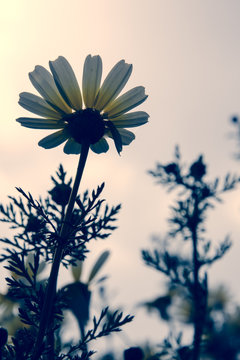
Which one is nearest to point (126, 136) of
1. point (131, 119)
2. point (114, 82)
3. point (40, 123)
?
point (131, 119)

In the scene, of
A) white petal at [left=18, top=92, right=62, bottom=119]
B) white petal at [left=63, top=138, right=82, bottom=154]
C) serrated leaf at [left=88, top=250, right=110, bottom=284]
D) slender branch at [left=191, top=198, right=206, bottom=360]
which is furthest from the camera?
serrated leaf at [left=88, top=250, right=110, bottom=284]

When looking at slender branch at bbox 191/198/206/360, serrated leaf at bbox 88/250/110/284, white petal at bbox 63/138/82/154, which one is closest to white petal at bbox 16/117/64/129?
white petal at bbox 63/138/82/154

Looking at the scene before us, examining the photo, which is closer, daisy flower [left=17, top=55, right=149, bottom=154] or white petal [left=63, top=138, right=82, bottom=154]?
daisy flower [left=17, top=55, right=149, bottom=154]

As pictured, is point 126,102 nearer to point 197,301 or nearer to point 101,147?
point 101,147

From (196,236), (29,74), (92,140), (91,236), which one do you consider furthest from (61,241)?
(196,236)

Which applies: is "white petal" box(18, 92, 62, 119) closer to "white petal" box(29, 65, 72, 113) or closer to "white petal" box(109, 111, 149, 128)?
"white petal" box(29, 65, 72, 113)
